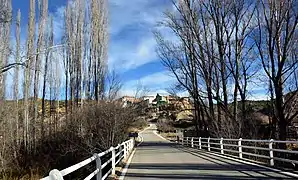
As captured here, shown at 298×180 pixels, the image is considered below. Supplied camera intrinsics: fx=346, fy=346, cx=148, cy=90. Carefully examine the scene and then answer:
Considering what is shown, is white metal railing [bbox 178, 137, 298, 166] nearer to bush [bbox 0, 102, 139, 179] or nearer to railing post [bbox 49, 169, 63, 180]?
bush [bbox 0, 102, 139, 179]

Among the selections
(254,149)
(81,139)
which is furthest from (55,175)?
(81,139)

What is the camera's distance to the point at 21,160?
29.5 meters

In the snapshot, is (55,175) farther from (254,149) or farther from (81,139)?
(81,139)

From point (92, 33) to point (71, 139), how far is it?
45.7 ft

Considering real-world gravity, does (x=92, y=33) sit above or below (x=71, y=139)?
above

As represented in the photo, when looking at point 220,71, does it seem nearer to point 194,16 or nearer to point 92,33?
point 194,16

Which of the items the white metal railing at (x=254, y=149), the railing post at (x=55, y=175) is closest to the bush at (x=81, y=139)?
the white metal railing at (x=254, y=149)

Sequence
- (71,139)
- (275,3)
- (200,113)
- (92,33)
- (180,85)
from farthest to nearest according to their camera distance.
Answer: (200,113) < (180,85) < (92,33) < (71,139) < (275,3)

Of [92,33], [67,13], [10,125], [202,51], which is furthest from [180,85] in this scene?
[10,125]

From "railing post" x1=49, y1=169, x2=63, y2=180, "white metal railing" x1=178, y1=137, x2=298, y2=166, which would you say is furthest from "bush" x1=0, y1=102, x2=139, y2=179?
"railing post" x1=49, y1=169, x2=63, y2=180

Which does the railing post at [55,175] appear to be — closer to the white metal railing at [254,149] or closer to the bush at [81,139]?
the white metal railing at [254,149]

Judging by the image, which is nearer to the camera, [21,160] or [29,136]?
[21,160]

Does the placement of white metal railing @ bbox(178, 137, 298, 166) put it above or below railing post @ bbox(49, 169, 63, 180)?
below

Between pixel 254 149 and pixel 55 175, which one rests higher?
pixel 55 175
